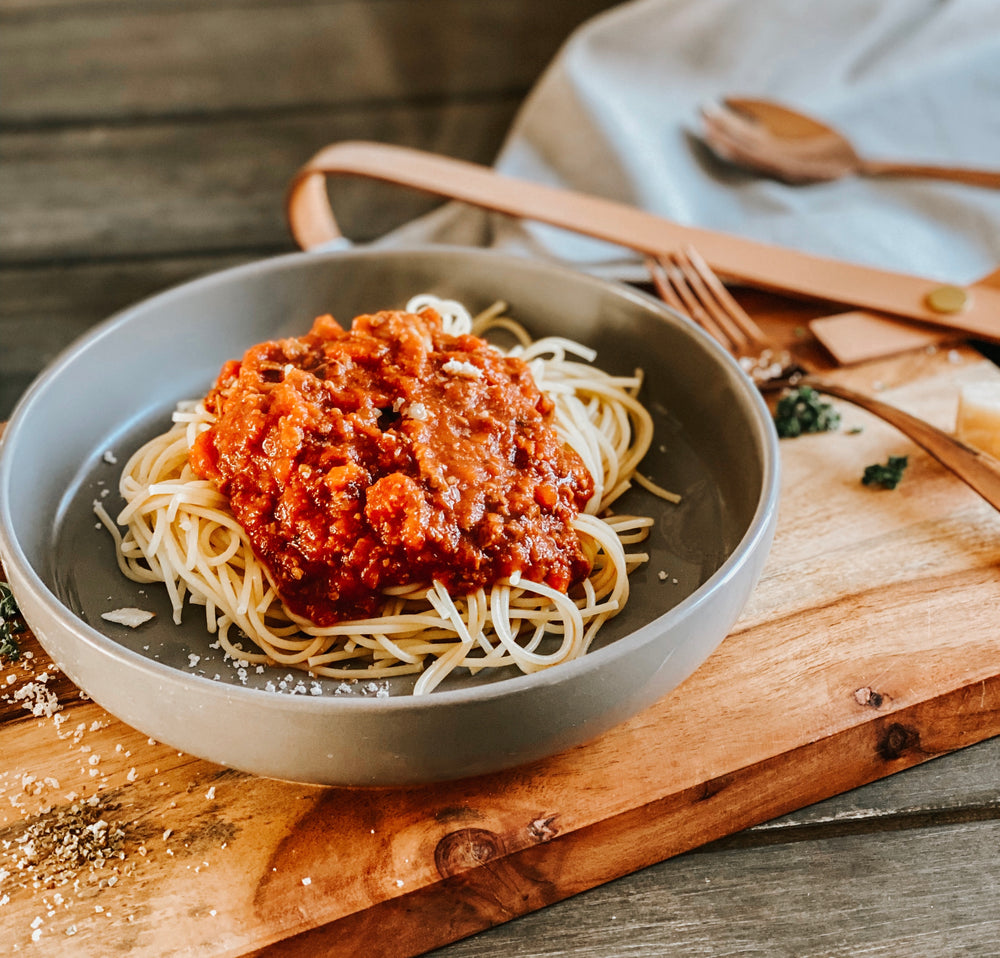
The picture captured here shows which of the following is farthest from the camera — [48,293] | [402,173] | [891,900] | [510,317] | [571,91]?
[48,293]

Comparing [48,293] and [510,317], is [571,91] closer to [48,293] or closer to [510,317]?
[510,317]

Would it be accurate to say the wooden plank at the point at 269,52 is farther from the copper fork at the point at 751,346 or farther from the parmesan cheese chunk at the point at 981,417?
the parmesan cheese chunk at the point at 981,417

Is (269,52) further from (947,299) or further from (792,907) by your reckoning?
(792,907)

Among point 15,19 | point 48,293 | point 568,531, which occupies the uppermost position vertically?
point 568,531

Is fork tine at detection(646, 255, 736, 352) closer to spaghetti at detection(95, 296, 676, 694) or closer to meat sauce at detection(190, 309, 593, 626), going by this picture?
spaghetti at detection(95, 296, 676, 694)

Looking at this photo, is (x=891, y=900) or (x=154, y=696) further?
(x=891, y=900)

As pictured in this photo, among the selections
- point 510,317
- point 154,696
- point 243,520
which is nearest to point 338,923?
point 154,696

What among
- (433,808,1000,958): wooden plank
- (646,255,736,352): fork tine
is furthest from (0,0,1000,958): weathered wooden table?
(646,255,736,352): fork tine
